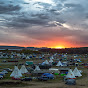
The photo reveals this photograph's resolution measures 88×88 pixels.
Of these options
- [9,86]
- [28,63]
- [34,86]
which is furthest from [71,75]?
[28,63]

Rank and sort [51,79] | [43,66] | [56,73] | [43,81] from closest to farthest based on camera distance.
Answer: [43,81] < [51,79] < [56,73] < [43,66]

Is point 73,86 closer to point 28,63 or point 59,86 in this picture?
point 59,86

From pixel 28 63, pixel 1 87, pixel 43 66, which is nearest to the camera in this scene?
pixel 1 87

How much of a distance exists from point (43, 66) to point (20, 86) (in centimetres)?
2216

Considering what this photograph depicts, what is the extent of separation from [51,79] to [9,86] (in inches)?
365

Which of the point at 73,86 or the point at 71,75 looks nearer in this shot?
the point at 73,86

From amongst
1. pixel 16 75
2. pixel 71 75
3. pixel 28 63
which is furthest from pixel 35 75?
pixel 28 63

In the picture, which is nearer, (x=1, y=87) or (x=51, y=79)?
(x=1, y=87)

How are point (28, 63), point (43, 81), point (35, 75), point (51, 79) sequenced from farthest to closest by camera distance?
point (28, 63)
point (35, 75)
point (51, 79)
point (43, 81)

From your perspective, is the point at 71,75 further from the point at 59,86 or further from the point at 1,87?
the point at 1,87

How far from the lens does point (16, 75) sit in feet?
101

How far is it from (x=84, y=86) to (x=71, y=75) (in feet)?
20.9

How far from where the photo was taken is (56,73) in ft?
117

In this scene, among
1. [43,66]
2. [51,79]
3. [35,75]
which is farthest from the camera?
[43,66]
